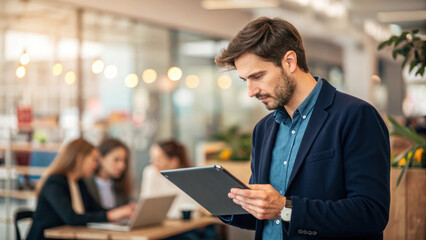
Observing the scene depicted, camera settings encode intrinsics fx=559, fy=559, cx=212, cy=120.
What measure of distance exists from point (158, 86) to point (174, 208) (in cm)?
417

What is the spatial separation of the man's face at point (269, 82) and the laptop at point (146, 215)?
211 centimetres

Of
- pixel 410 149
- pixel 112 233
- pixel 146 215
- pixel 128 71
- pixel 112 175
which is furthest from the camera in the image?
pixel 128 71

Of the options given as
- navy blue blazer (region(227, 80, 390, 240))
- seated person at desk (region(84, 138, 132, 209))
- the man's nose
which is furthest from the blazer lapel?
seated person at desk (region(84, 138, 132, 209))

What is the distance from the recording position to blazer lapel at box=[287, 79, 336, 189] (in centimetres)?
196

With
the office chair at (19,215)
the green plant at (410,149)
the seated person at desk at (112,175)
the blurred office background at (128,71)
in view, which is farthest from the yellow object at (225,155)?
the green plant at (410,149)

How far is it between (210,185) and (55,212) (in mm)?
2598

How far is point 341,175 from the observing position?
1.92 metres

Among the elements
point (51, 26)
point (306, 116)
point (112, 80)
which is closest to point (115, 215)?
point (306, 116)

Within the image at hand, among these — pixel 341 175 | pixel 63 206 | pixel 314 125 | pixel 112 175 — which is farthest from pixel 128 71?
pixel 341 175

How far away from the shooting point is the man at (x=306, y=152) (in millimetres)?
1854

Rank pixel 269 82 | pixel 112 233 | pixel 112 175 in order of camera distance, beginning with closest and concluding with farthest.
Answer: pixel 269 82 → pixel 112 233 → pixel 112 175

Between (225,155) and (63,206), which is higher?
(225,155)

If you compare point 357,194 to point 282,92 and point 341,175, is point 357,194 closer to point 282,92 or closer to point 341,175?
point 341,175

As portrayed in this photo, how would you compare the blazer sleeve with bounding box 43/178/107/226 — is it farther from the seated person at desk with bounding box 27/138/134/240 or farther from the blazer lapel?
the blazer lapel
